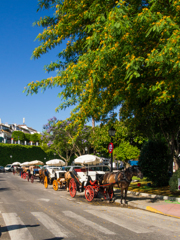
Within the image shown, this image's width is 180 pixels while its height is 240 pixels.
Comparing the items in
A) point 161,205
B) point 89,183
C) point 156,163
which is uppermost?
point 156,163

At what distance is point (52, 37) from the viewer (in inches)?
555

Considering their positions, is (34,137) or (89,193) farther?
(34,137)

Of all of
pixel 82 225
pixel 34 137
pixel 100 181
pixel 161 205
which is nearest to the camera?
pixel 82 225

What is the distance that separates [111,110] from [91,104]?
1.81 metres

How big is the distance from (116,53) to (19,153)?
194ft

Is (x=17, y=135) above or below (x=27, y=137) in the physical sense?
above

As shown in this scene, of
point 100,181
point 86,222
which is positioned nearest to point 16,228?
point 86,222

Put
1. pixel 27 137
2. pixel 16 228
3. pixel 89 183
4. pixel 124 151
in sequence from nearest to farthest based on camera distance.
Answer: pixel 16 228, pixel 89 183, pixel 124 151, pixel 27 137

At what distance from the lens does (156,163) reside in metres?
18.3

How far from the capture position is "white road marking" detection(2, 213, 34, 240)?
21.9ft

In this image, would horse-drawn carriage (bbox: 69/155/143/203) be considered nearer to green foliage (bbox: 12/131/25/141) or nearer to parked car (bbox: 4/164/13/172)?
parked car (bbox: 4/164/13/172)

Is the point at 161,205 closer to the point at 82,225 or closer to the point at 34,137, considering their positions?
the point at 82,225

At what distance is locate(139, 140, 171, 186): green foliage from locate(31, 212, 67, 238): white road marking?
10.5 meters

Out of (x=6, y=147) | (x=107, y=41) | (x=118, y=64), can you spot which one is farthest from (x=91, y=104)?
(x=6, y=147)
